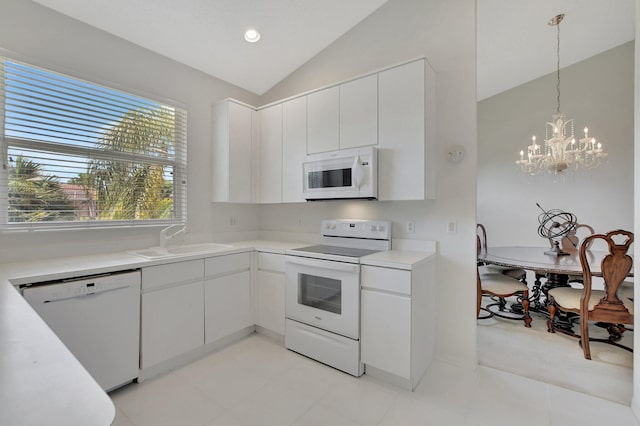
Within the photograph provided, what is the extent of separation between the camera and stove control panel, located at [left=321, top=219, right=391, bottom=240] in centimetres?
265

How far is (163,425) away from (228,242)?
6.08 feet

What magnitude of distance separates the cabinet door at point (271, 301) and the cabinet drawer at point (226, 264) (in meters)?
0.19

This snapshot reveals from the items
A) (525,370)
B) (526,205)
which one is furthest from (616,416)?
(526,205)

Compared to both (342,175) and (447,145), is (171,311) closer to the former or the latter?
(342,175)

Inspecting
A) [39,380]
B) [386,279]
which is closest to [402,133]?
[386,279]

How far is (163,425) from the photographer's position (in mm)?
1729

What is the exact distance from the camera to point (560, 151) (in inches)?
110

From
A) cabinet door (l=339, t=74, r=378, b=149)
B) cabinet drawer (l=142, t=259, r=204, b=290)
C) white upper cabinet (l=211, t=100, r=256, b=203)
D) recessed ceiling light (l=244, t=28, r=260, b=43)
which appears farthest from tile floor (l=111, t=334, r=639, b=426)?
recessed ceiling light (l=244, t=28, r=260, b=43)

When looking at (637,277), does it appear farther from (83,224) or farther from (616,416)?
(83,224)

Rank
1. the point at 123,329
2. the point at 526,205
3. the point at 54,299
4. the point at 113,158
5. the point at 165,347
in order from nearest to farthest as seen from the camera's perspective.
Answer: the point at 54,299 < the point at 123,329 < the point at 165,347 < the point at 113,158 < the point at 526,205

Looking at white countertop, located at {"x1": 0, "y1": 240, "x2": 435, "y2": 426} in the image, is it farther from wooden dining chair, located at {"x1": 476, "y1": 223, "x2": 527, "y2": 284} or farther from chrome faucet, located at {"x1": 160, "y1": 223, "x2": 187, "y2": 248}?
wooden dining chair, located at {"x1": 476, "y1": 223, "x2": 527, "y2": 284}

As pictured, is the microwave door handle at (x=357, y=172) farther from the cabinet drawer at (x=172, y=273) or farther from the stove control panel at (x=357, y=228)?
the cabinet drawer at (x=172, y=273)

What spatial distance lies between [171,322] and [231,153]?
1.67 m

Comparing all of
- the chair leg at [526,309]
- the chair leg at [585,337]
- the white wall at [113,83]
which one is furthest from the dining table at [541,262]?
the white wall at [113,83]
